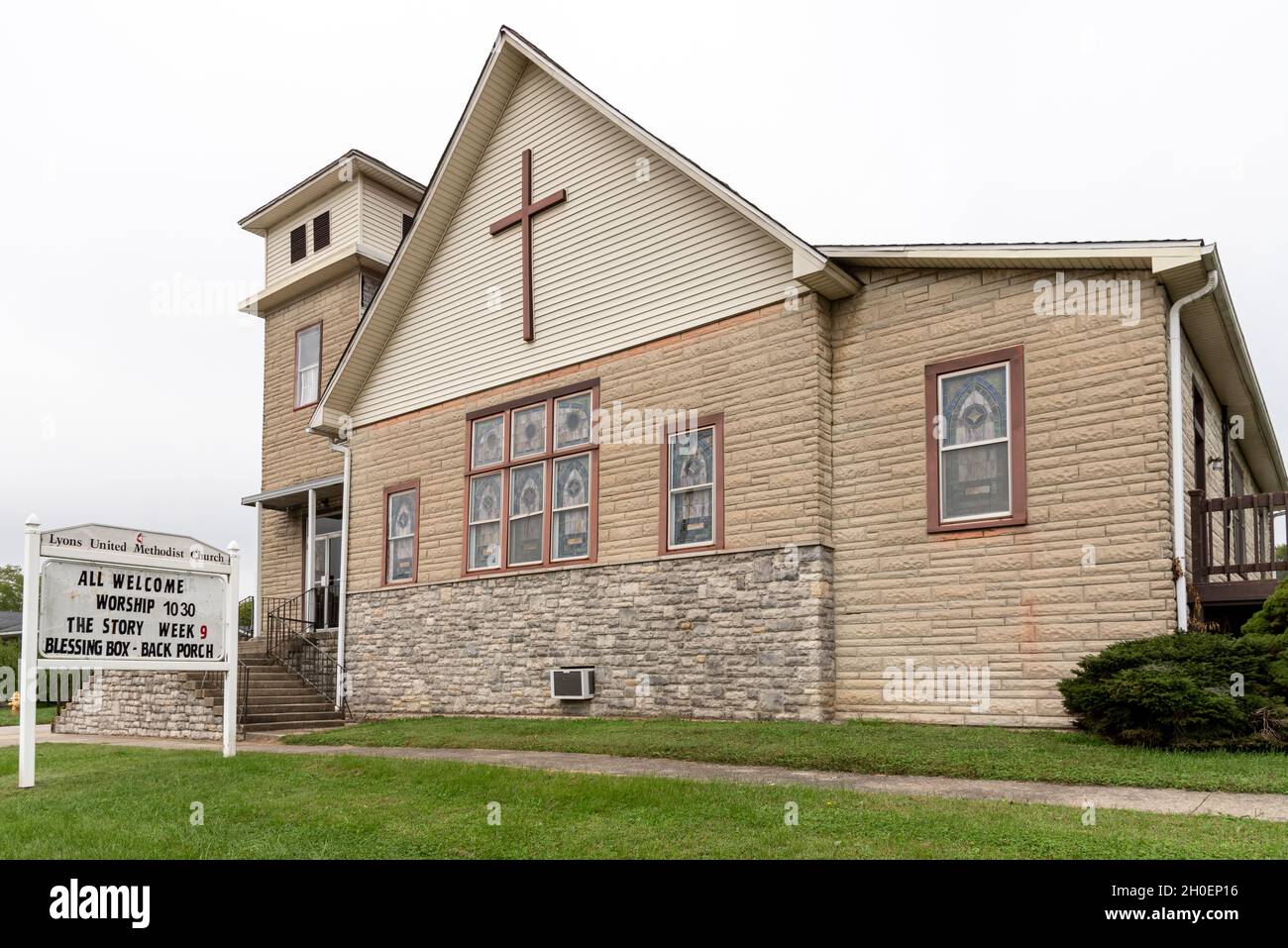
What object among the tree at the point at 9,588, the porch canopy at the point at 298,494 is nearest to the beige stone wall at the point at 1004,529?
the porch canopy at the point at 298,494

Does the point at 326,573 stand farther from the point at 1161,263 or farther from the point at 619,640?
the point at 1161,263

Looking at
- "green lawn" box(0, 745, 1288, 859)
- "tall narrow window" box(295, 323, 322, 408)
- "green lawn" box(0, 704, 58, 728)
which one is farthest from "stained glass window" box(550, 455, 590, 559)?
"green lawn" box(0, 704, 58, 728)

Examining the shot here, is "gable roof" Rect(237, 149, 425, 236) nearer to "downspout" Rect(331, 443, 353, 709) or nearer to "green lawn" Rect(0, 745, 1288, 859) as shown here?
"downspout" Rect(331, 443, 353, 709)

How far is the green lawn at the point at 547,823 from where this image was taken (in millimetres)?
6383

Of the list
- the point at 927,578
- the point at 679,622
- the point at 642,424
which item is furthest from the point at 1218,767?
the point at 642,424

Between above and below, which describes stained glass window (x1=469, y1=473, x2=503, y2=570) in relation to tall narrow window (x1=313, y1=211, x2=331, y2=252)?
below

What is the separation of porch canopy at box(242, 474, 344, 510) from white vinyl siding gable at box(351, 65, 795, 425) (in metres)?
1.80

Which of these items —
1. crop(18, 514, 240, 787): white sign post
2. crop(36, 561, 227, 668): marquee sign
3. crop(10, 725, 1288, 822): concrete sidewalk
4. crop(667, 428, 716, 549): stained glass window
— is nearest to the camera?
crop(10, 725, 1288, 822): concrete sidewalk

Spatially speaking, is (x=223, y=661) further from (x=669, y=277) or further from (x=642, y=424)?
(x=669, y=277)

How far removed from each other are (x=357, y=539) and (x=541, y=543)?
4868 millimetres

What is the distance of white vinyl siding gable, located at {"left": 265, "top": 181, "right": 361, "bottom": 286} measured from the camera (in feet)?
75.7

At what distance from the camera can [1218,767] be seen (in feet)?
28.6

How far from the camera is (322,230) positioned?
78.0ft

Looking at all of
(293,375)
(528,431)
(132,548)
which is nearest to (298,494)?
(293,375)
